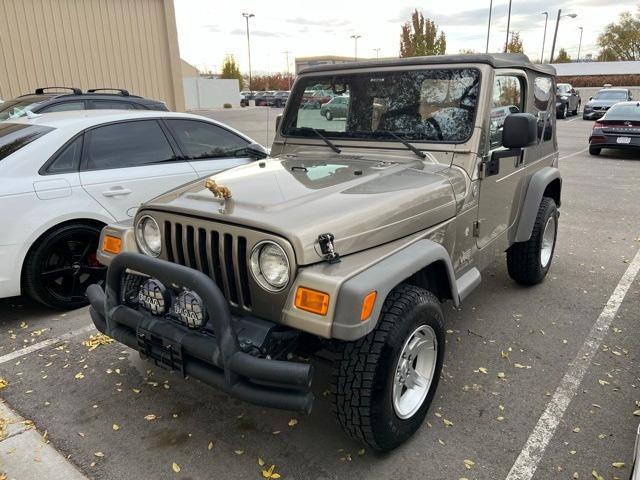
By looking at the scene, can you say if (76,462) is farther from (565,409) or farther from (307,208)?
(565,409)

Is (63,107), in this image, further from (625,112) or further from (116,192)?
(625,112)

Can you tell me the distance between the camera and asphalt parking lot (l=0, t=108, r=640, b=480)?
8.72 ft

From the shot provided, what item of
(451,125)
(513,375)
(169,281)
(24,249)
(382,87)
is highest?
(382,87)

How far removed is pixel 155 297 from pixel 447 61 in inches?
93.8

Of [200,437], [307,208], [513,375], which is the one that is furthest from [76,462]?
[513,375]

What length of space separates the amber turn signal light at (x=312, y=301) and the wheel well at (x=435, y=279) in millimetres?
820

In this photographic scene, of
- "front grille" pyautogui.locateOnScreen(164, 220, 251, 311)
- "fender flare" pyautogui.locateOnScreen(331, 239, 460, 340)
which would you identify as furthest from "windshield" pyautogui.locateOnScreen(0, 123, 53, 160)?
"fender flare" pyautogui.locateOnScreen(331, 239, 460, 340)

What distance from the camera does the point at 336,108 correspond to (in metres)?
3.91

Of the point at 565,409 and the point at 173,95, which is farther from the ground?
the point at 173,95

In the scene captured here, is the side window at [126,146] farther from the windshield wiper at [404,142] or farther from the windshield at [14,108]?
the windshield at [14,108]

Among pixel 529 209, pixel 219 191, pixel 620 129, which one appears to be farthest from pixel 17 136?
pixel 620 129

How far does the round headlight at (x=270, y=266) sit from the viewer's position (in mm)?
2312

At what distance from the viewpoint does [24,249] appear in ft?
12.9

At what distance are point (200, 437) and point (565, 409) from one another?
2.15 metres
